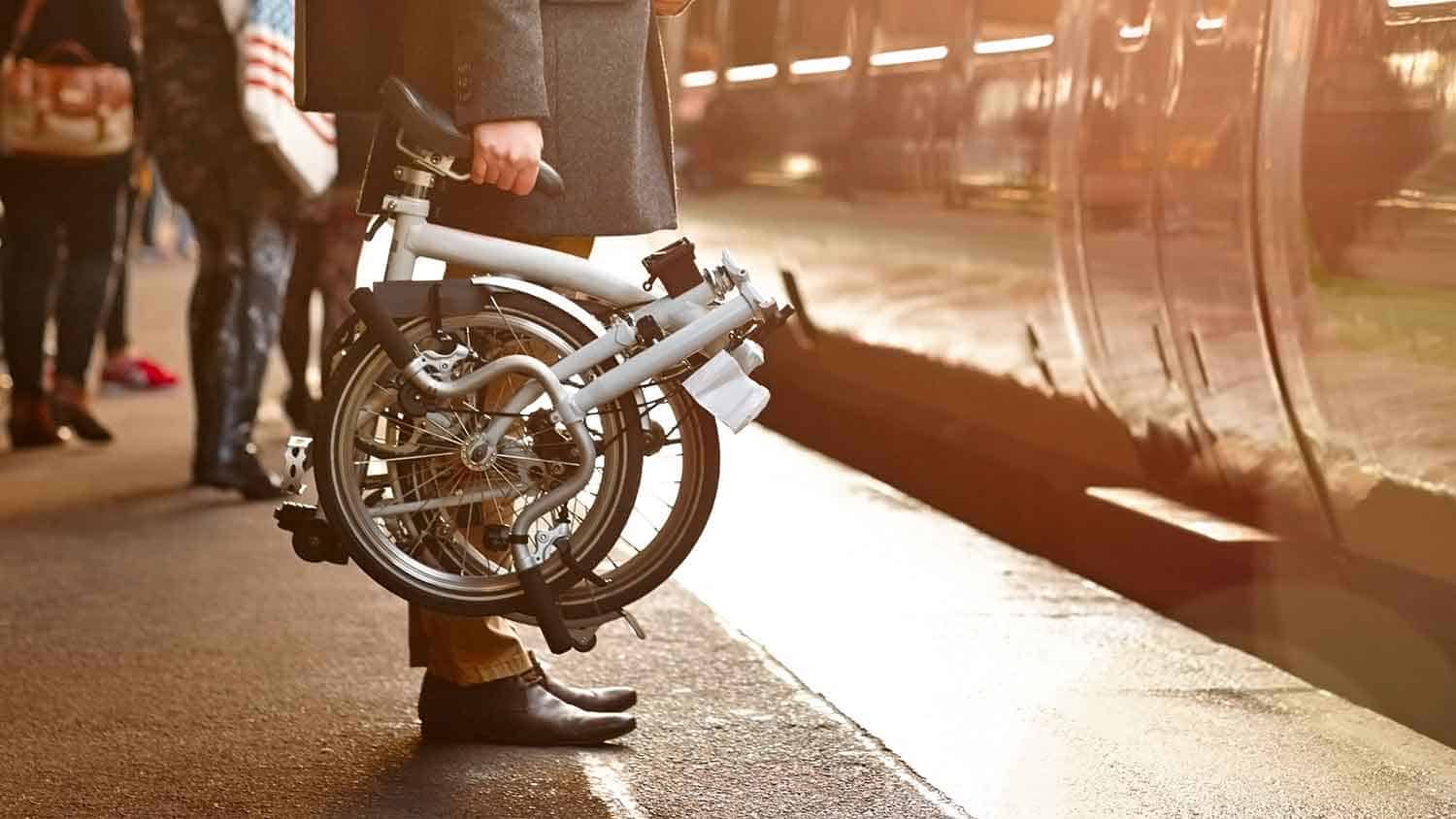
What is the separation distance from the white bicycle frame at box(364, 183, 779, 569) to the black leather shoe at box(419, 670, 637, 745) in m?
0.51

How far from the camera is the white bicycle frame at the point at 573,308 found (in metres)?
3.65

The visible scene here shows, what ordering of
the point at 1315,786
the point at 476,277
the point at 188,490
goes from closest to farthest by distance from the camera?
the point at 476,277, the point at 1315,786, the point at 188,490

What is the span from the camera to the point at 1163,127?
239 inches

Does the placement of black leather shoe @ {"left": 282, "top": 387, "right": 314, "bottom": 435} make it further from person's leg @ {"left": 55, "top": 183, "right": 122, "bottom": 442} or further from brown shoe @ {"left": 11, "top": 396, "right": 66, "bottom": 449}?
brown shoe @ {"left": 11, "top": 396, "right": 66, "bottom": 449}

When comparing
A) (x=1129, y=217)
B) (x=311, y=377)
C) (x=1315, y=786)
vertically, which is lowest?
(x=311, y=377)

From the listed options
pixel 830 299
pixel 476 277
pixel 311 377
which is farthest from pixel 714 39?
pixel 476 277

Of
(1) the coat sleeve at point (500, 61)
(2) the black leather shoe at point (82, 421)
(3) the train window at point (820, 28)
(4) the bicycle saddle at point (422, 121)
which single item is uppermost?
(1) the coat sleeve at point (500, 61)

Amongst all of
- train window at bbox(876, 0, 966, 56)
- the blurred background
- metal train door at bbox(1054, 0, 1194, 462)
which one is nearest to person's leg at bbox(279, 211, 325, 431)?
the blurred background

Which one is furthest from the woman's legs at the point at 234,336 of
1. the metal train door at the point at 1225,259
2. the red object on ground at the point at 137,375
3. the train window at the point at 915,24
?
the red object on ground at the point at 137,375

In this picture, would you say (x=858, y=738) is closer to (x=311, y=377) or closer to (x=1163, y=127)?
(x=1163, y=127)

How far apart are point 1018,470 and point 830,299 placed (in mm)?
2254

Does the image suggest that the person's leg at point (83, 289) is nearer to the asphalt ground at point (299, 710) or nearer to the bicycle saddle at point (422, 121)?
the asphalt ground at point (299, 710)

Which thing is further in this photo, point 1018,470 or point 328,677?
point 1018,470

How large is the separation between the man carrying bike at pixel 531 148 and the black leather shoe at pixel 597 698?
3cm
